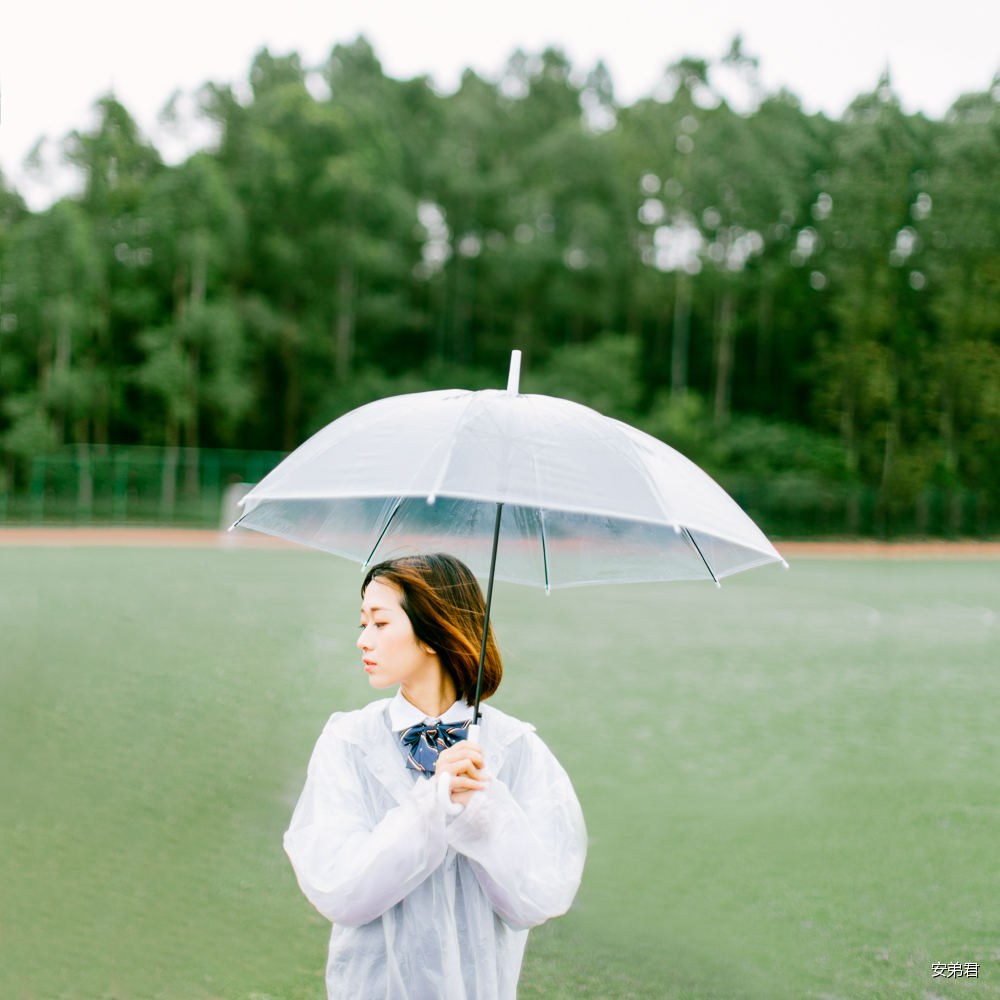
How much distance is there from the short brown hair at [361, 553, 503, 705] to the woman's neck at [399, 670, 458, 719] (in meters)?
0.02

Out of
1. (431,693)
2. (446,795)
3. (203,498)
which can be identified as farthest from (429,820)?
(203,498)

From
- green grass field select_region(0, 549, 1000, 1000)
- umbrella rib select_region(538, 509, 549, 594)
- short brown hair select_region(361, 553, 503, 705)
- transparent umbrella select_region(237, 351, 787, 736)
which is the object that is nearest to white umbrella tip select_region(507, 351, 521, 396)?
transparent umbrella select_region(237, 351, 787, 736)

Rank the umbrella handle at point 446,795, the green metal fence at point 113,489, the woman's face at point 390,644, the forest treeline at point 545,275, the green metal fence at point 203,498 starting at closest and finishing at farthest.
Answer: the umbrella handle at point 446,795
the woman's face at point 390,644
the green metal fence at point 113,489
the green metal fence at point 203,498
the forest treeline at point 545,275

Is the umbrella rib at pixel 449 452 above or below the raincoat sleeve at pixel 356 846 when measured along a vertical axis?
above

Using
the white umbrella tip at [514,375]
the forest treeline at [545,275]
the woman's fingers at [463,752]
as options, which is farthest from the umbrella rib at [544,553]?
the forest treeline at [545,275]

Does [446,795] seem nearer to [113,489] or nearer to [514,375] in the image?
[514,375]

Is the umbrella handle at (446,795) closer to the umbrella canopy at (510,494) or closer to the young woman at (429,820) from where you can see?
the young woman at (429,820)

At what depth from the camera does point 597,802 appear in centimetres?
522

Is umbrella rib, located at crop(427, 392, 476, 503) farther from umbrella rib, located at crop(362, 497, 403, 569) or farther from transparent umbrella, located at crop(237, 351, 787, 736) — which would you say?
umbrella rib, located at crop(362, 497, 403, 569)

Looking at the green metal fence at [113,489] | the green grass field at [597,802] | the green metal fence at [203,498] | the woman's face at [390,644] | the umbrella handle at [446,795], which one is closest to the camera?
the umbrella handle at [446,795]

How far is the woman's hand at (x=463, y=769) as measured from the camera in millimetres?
1605

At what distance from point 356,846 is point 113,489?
82.7 feet

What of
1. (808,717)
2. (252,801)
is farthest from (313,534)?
(808,717)

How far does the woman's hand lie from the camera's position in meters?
1.61
